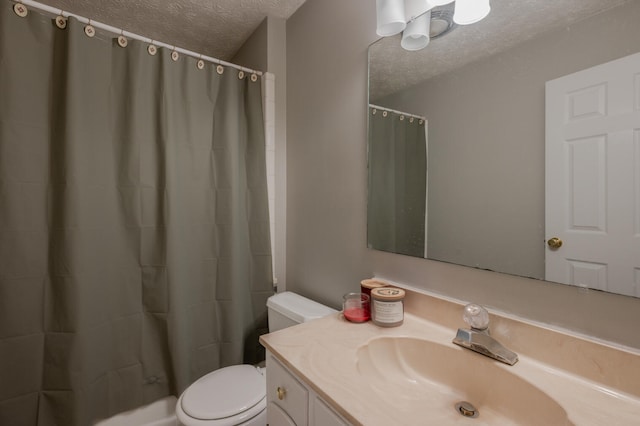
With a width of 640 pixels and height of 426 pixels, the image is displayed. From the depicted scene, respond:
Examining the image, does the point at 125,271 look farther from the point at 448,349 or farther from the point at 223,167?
the point at 448,349

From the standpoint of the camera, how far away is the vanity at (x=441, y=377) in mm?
596

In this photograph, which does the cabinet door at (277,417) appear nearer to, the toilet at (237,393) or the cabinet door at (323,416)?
the cabinet door at (323,416)

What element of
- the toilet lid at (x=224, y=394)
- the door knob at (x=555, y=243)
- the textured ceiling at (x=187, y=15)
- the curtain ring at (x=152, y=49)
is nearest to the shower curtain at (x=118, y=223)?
the curtain ring at (x=152, y=49)

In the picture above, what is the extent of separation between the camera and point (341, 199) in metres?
1.37

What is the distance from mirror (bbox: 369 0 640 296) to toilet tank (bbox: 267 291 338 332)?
60 cm

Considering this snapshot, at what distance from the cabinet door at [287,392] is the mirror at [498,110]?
61 cm

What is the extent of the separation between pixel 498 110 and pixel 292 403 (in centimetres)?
103

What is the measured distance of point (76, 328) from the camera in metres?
1.20

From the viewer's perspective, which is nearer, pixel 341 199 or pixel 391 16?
pixel 391 16

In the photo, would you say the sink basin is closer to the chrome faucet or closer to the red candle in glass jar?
the chrome faucet

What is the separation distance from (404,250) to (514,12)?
81 cm

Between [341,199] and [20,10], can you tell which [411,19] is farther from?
[20,10]

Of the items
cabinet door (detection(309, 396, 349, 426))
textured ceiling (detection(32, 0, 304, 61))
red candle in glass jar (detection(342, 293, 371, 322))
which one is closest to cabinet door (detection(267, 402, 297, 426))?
cabinet door (detection(309, 396, 349, 426))

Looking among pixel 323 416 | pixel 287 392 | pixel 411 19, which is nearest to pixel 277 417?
pixel 287 392
